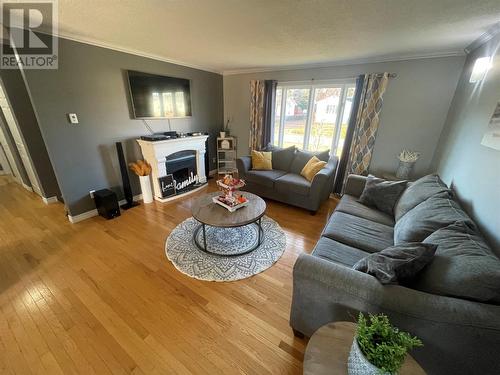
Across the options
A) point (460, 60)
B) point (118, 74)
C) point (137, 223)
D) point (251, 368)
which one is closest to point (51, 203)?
point (137, 223)

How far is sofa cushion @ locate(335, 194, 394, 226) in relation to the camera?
7.11 feet

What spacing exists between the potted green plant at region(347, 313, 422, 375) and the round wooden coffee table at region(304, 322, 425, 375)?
0.25ft

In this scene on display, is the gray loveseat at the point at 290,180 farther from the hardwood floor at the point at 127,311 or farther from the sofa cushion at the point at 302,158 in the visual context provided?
the hardwood floor at the point at 127,311

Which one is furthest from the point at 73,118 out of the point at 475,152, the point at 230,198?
the point at 475,152

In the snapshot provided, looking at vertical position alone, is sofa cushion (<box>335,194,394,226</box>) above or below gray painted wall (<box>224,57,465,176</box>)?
below

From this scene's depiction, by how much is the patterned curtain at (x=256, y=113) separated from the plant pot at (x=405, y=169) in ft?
8.30

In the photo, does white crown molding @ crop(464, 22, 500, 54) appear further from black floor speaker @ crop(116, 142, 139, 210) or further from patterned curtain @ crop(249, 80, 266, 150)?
black floor speaker @ crop(116, 142, 139, 210)

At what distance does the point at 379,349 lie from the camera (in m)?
0.71

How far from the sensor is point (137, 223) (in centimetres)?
286

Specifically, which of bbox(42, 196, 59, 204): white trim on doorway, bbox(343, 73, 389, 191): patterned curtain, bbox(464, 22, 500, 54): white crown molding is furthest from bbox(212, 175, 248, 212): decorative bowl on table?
bbox(42, 196, 59, 204): white trim on doorway

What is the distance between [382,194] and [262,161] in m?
2.01

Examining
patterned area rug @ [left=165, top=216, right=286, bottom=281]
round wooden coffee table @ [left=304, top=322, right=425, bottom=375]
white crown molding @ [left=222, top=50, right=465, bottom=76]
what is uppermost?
white crown molding @ [left=222, top=50, right=465, bottom=76]

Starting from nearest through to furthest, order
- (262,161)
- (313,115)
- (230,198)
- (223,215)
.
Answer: (223,215)
(230,198)
(262,161)
(313,115)

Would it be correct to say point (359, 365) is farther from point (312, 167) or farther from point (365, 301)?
point (312, 167)
